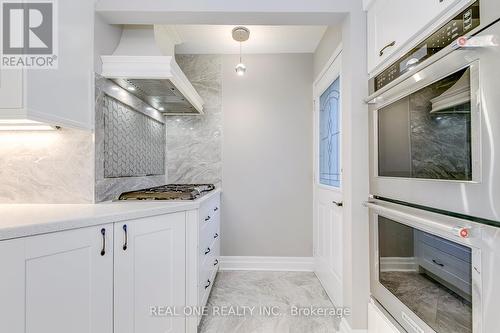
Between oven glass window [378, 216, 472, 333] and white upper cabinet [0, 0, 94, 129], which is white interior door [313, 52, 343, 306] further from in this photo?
white upper cabinet [0, 0, 94, 129]

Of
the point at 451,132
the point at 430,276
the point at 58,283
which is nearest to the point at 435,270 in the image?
the point at 430,276

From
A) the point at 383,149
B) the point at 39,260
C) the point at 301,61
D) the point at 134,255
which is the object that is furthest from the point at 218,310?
the point at 301,61

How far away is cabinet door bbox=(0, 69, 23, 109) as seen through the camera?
3.86 feet

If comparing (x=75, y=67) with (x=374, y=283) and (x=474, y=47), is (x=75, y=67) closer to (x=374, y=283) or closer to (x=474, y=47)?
(x=474, y=47)

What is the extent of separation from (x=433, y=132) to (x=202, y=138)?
2435 mm

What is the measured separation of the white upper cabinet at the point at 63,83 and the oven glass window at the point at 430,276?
6.15ft

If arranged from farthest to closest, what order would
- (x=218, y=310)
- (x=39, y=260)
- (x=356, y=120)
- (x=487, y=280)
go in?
(x=218, y=310)
(x=356, y=120)
(x=39, y=260)
(x=487, y=280)

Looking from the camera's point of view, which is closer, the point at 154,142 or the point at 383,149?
the point at 383,149

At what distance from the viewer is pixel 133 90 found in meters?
2.14

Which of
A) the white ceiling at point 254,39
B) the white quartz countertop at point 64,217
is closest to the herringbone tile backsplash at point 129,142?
the white quartz countertop at point 64,217

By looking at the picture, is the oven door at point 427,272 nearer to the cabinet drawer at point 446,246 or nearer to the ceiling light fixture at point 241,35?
the cabinet drawer at point 446,246

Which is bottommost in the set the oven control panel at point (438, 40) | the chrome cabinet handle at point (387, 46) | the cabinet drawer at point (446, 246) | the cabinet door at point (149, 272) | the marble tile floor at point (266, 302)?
the marble tile floor at point (266, 302)

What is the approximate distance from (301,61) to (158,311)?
2867 mm

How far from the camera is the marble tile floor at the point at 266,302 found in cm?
192
